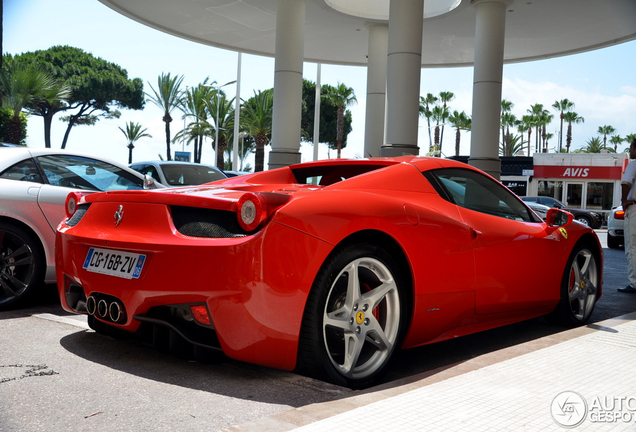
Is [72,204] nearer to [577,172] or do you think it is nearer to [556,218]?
[556,218]

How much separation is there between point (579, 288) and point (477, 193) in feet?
5.22

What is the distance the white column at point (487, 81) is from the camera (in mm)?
17375

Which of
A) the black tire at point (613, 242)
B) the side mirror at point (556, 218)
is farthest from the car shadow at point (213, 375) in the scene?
the black tire at point (613, 242)

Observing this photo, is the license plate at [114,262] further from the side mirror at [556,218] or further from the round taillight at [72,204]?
the side mirror at [556,218]

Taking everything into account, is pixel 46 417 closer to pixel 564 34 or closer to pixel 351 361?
pixel 351 361

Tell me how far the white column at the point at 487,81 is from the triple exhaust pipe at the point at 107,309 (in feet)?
51.0

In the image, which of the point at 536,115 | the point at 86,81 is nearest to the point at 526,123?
the point at 536,115

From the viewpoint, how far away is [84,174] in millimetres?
5535

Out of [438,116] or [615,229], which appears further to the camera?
[438,116]

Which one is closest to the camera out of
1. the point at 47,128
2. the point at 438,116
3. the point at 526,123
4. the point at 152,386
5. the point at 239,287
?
the point at 239,287

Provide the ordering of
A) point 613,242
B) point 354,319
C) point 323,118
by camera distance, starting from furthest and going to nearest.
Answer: point 323,118 < point 613,242 < point 354,319

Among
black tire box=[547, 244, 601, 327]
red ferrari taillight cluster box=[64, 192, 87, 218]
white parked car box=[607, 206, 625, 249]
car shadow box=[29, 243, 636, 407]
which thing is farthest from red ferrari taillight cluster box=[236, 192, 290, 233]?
white parked car box=[607, 206, 625, 249]

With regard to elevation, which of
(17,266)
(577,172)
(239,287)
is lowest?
(17,266)

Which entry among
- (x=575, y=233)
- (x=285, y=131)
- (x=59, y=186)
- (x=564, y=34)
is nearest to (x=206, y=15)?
(x=285, y=131)
